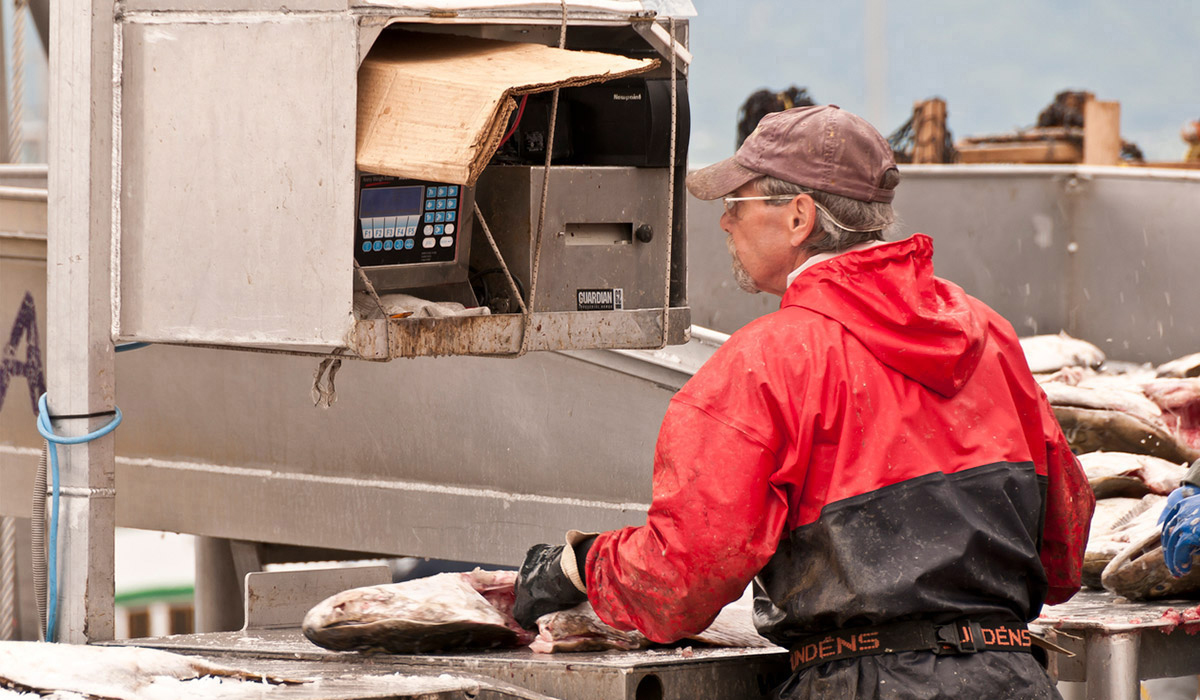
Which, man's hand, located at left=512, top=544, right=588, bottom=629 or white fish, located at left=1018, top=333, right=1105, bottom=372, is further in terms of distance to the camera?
white fish, located at left=1018, top=333, right=1105, bottom=372

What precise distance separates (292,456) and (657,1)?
2.59 meters

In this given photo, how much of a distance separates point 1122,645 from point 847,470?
3.35 ft

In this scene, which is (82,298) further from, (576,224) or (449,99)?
(576,224)

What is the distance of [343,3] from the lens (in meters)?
2.22

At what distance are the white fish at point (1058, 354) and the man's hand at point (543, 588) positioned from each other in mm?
4008

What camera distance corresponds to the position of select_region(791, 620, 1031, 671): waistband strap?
2119 millimetres

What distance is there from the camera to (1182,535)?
2.80 meters

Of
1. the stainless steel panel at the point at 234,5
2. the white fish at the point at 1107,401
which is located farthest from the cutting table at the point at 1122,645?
the stainless steel panel at the point at 234,5

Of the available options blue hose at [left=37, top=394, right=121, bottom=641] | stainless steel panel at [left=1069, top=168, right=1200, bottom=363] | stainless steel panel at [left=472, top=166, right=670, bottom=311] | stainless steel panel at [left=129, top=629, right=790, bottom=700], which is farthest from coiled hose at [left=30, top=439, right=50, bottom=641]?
stainless steel panel at [left=1069, top=168, right=1200, bottom=363]

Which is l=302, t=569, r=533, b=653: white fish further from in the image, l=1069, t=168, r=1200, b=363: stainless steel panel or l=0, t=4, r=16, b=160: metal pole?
l=0, t=4, r=16, b=160: metal pole

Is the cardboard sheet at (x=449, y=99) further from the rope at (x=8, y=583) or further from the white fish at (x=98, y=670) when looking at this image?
the rope at (x=8, y=583)

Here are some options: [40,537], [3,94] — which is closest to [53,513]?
[40,537]

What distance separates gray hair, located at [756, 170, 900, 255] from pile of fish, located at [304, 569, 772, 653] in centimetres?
76

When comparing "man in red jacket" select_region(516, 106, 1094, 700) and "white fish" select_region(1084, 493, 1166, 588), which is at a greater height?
"man in red jacket" select_region(516, 106, 1094, 700)
